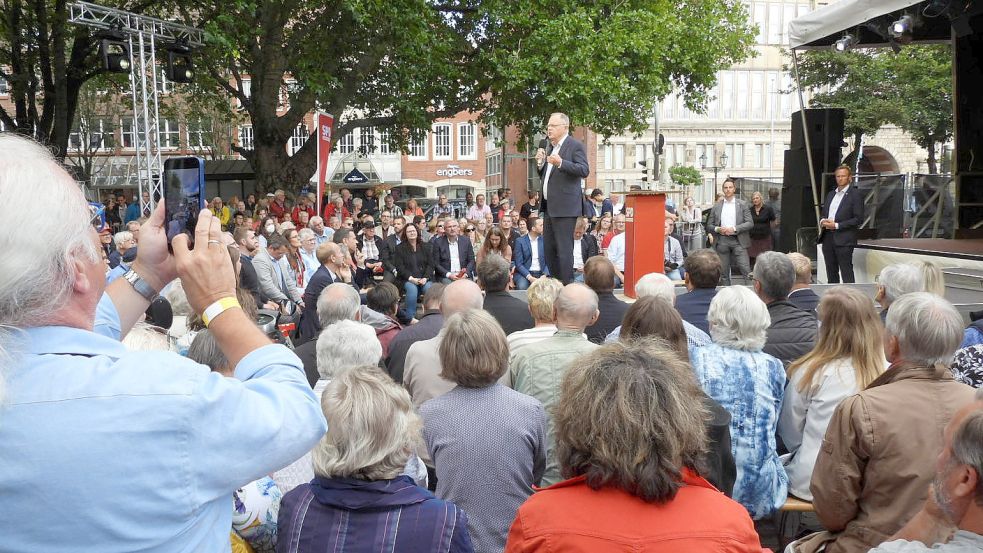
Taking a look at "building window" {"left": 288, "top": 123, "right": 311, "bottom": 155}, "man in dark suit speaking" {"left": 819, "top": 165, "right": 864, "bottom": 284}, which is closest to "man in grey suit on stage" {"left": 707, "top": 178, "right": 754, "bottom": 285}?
"man in dark suit speaking" {"left": 819, "top": 165, "right": 864, "bottom": 284}

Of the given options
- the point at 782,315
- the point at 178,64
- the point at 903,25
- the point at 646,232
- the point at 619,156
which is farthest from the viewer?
the point at 619,156

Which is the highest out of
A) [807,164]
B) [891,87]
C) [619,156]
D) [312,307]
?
[891,87]

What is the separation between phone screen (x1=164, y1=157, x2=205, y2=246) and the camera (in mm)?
1731

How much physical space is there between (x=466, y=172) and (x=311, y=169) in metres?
35.1

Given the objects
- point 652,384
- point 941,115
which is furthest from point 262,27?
point 941,115

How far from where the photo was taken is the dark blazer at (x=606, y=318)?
5531 mm

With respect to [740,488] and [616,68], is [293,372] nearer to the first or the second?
[740,488]

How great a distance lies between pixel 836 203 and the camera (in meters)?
10.5

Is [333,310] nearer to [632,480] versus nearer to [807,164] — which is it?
[632,480]

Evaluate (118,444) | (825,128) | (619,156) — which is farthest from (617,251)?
(619,156)

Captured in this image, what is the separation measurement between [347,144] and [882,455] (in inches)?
2018

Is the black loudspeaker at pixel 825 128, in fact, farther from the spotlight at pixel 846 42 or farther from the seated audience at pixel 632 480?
the seated audience at pixel 632 480

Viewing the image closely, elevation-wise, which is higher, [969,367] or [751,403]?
[969,367]

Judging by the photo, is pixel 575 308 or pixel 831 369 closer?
pixel 831 369
